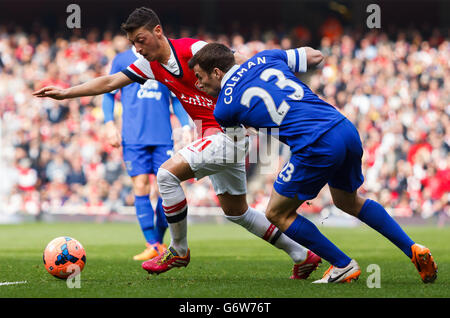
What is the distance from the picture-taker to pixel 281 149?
58.7ft

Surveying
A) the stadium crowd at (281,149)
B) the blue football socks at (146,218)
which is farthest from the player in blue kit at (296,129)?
the stadium crowd at (281,149)

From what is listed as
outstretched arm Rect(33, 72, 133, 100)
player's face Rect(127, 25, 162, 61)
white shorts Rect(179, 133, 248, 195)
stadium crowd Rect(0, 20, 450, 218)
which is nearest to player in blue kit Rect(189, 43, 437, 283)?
Answer: white shorts Rect(179, 133, 248, 195)

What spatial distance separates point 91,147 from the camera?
1923 centimetres

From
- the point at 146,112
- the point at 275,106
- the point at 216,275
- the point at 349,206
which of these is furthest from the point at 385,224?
the point at 146,112

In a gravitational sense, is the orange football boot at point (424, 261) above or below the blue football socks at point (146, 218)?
above

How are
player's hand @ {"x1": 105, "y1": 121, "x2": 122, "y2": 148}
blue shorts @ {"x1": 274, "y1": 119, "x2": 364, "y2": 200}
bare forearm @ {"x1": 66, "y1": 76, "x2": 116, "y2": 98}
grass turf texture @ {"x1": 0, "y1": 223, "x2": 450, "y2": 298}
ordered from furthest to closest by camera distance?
player's hand @ {"x1": 105, "y1": 121, "x2": 122, "y2": 148} → bare forearm @ {"x1": 66, "y1": 76, "x2": 116, "y2": 98} → blue shorts @ {"x1": 274, "y1": 119, "x2": 364, "y2": 200} → grass turf texture @ {"x1": 0, "y1": 223, "x2": 450, "y2": 298}

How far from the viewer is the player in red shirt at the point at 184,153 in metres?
5.69

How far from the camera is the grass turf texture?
487cm

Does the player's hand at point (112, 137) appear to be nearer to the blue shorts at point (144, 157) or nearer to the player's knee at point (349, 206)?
the blue shorts at point (144, 157)

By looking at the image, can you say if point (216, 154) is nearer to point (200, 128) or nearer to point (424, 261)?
point (200, 128)

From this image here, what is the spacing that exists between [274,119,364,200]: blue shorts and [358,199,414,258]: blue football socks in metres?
0.43

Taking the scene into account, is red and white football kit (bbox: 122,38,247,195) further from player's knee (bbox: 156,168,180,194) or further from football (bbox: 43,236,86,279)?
football (bbox: 43,236,86,279)

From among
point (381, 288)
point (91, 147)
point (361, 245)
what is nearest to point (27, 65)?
point (91, 147)
